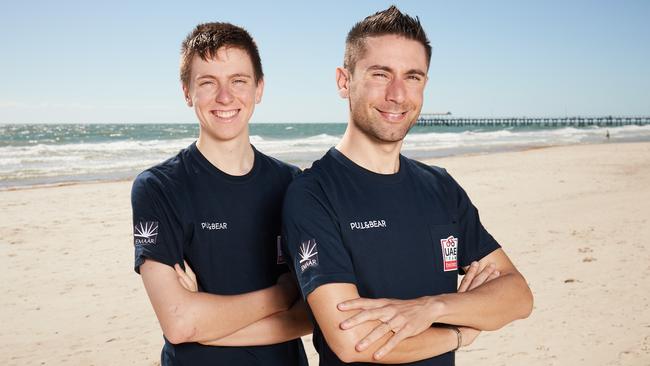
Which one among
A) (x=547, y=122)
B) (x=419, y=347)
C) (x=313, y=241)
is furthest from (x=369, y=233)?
(x=547, y=122)

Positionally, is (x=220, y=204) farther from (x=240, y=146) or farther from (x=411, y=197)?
(x=411, y=197)

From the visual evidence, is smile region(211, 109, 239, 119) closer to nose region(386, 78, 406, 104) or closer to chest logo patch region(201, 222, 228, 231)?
chest logo patch region(201, 222, 228, 231)

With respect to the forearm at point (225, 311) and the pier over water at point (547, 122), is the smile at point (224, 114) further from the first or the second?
the pier over water at point (547, 122)

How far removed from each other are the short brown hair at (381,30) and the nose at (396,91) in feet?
0.64

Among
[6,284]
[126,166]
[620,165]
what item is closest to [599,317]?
[6,284]

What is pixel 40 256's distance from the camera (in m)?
10.2

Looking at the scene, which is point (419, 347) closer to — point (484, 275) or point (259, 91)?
point (484, 275)

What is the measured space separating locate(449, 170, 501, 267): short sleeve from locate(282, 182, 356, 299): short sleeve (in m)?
0.71

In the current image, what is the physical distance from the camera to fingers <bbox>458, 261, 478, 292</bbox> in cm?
266

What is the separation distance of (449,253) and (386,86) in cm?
79

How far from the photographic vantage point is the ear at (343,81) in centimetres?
263

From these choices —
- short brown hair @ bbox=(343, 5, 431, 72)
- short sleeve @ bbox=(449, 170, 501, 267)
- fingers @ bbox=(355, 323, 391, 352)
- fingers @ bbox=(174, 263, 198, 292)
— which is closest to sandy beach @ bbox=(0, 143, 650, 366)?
short sleeve @ bbox=(449, 170, 501, 267)

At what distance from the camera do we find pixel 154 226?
2539 millimetres

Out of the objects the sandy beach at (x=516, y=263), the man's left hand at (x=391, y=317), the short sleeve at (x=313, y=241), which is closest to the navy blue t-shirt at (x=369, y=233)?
the short sleeve at (x=313, y=241)
